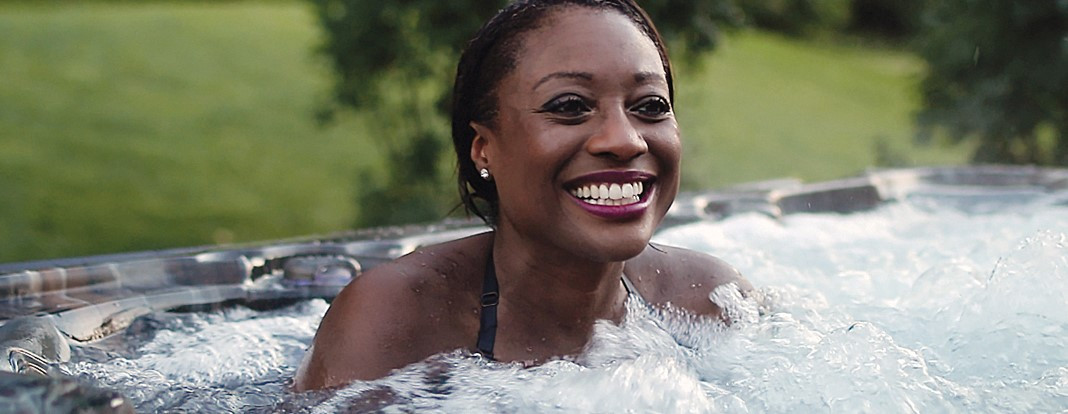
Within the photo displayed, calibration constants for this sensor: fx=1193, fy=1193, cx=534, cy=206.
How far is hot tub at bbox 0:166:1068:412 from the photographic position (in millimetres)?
2299

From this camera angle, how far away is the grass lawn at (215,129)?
7105 mm

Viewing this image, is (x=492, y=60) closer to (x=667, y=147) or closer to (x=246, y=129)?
(x=667, y=147)

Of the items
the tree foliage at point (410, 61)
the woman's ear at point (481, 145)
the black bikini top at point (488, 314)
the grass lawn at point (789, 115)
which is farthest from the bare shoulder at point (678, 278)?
the grass lawn at point (789, 115)

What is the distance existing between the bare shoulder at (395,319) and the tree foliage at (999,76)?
4.01 meters

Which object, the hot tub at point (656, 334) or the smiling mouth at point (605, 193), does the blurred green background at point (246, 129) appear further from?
the smiling mouth at point (605, 193)

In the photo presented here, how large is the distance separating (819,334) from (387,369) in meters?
1.03

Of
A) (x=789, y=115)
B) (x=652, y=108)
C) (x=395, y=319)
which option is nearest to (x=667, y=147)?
(x=652, y=108)

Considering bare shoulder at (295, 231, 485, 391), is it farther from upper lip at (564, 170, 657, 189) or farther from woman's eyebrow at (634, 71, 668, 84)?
woman's eyebrow at (634, 71, 668, 84)

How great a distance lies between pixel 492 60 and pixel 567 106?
201 mm

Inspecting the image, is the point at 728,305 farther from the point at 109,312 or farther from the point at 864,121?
the point at 864,121

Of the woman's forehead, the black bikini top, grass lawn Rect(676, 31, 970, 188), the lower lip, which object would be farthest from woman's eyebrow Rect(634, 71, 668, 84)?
grass lawn Rect(676, 31, 970, 188)

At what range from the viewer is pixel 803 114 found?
11.4 metres

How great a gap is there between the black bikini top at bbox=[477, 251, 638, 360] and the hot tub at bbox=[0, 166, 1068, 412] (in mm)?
41

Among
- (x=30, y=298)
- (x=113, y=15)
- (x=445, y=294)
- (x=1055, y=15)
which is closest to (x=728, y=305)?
(x=445, y=294)
